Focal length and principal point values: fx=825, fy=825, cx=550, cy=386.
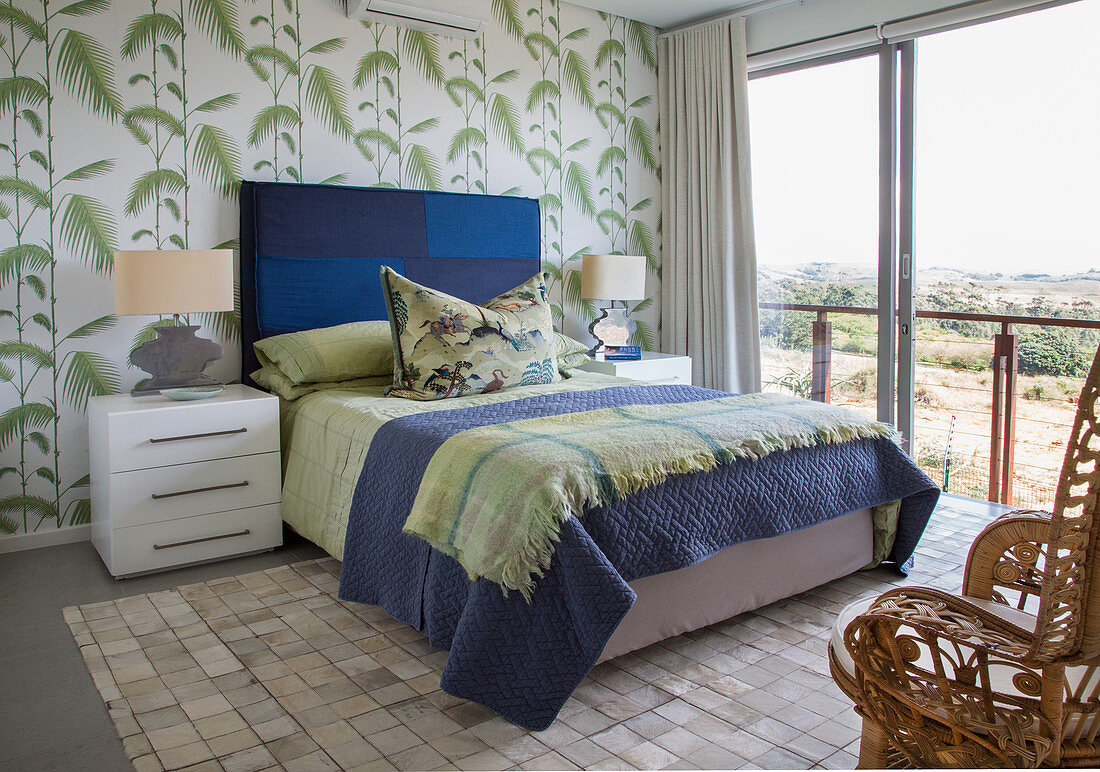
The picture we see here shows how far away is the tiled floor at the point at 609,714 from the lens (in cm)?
181

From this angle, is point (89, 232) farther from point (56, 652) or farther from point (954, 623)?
point (954, 623)

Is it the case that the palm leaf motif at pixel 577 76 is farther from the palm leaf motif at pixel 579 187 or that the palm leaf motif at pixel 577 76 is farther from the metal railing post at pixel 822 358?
the metal railing post at pixel 822 358

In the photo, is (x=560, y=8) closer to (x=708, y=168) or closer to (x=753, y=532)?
(x=708, y=168)

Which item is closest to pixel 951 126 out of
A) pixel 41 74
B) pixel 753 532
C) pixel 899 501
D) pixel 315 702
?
pixel 899 501

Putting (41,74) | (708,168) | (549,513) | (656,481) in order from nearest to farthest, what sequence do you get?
(549,513) < (656,481) < (41,74) < (708,168)

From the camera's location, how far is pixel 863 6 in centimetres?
393

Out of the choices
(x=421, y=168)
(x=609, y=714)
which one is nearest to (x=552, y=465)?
(x=609, y=714)

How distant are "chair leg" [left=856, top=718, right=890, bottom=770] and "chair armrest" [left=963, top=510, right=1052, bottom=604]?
43 cm

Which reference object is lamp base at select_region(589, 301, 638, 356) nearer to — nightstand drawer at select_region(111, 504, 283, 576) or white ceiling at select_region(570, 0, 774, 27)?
white ceiling at select_region(570, 0, 774, 27)

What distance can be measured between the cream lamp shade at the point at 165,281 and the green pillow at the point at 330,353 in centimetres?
37

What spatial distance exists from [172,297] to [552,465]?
1.69m

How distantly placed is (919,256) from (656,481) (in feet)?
7.97

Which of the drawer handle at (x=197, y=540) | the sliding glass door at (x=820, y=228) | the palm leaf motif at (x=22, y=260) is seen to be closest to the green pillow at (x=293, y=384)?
the drawer handle at (x=197, y=540)

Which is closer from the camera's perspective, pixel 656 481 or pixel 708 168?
pixel 656 481
